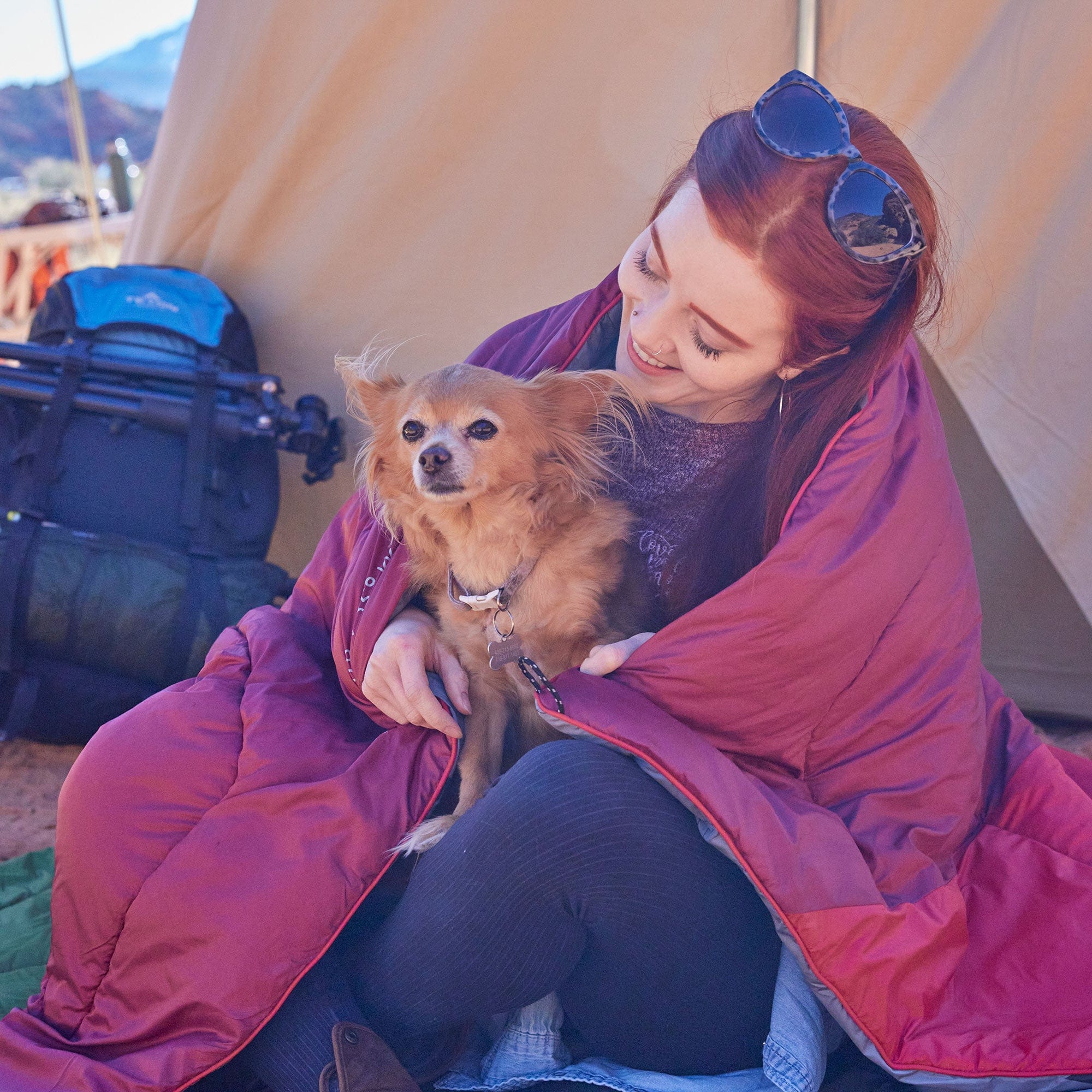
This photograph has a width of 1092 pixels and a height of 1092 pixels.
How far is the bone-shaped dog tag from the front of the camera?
174 centimetres

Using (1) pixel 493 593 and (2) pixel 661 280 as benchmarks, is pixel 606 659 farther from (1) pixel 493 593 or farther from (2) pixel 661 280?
(2) pixel 661 280

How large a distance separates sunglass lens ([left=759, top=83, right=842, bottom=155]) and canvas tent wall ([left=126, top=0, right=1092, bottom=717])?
2.89 feet

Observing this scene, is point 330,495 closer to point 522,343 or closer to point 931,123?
point 522,343

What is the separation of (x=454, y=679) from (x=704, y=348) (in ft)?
2.48

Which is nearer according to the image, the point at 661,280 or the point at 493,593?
the point at 661,280

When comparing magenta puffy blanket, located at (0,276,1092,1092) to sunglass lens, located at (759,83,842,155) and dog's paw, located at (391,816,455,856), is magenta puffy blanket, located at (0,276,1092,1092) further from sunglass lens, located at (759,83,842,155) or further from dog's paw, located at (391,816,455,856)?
sunglass lens, located at (759,83,842,155)

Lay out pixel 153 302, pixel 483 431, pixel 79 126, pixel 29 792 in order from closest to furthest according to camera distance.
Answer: pixel 483 431
pixel 29 792
pixel 153 302
pixel 79 126

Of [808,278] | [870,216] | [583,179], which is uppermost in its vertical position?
[870,216]

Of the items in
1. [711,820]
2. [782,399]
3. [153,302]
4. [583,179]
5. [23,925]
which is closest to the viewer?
[711,820]

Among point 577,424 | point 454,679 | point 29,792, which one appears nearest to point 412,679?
point 454,679

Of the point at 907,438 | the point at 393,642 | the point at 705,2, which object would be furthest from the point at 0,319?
the point at 907,438

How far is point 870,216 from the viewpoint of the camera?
1.54 metres

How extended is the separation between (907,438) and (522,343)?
0.88 meters

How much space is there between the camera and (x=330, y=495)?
339 cm
